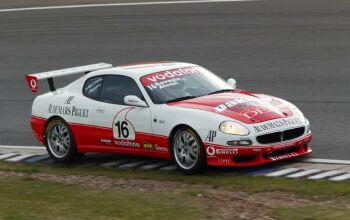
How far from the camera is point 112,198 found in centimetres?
965

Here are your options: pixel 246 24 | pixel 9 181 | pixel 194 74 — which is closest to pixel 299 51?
pixel 246 24

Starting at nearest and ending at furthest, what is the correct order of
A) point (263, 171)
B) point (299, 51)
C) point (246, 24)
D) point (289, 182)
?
1. point (289, 182)
2. point (263, 171)
3. point (299, 51)
4. point (246, 24)

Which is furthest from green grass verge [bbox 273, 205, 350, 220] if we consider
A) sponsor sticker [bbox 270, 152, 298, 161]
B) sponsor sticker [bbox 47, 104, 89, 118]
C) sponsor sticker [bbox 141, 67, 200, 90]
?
sponsor sticker [bbox 47, 104, 89, 118]

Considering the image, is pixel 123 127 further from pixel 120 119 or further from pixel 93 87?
pixel 93 87

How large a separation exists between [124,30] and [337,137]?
10.9 metres

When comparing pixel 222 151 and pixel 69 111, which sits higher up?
pixel 69 111

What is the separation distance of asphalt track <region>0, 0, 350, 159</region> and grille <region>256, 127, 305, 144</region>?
5.84 ft

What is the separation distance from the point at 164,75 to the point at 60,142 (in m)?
1.93

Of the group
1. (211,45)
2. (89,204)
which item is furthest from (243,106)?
(211,45)

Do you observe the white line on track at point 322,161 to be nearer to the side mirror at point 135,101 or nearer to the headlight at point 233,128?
the headlight at point 233,128

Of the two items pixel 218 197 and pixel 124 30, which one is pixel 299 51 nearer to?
pixel 124 30

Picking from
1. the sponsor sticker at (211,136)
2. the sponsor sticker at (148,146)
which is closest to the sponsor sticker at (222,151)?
the sponsor sticker at (211,136)

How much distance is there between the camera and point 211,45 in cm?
2053

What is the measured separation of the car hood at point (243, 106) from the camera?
11.3m
